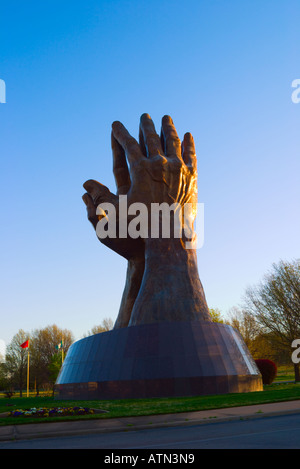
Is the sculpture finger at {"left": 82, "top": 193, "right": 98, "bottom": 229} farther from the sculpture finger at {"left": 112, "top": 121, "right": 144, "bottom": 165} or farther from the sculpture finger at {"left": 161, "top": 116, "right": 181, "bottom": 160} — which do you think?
the sculpture finger at {"left": 161, "top": 116, "right": 181, "bottom": 160}

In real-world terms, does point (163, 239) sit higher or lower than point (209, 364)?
higher

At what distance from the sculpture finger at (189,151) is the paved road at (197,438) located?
18.6 m

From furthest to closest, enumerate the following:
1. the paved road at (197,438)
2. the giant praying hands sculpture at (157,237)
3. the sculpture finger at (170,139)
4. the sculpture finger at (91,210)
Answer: the sculpture finger at (170,139)
the sculpture finger at (91,210)
the giant praying hands sculpture at (157,237)
the paved road at (197,438)

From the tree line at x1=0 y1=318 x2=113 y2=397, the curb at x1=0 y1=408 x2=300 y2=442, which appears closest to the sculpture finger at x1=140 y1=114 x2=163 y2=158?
the curb at x1=0 y1=408 x2=300 y2=442

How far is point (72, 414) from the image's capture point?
11.6 meters

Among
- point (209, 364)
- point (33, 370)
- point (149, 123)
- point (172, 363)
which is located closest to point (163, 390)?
point (172, 363)

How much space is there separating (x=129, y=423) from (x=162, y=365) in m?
8.46

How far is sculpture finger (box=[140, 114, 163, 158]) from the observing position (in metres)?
24.0

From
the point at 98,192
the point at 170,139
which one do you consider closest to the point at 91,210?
the point at 98,192

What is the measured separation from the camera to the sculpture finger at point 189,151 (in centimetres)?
2573

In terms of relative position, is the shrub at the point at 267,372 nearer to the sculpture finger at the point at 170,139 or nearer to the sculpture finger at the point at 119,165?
the sculpture finger at the point at 119,165

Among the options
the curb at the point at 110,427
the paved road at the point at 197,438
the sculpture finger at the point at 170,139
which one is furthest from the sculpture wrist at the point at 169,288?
the paved road at the point at 197,438

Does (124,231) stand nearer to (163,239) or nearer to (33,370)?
A: (163,239)
